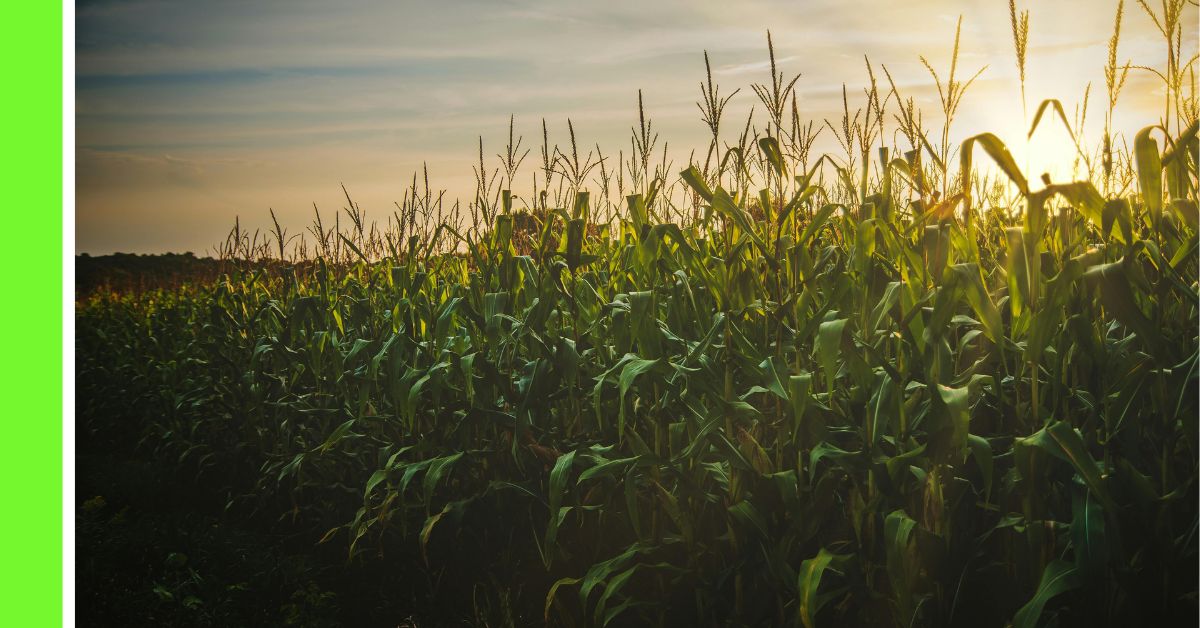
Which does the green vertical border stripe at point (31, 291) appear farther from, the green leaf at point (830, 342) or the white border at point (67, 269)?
the green leaf at point (830, 342)

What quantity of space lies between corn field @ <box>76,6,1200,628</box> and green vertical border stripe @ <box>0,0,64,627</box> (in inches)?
35.0

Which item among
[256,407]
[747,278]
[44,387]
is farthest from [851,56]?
[44,387]

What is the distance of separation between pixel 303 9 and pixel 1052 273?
275cm

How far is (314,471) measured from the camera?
2914 mm

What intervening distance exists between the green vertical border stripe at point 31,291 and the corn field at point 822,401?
888 millimetres

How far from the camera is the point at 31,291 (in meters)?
2.72

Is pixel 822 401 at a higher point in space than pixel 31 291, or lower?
lower

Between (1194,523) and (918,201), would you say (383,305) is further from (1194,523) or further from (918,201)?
(1194,523)

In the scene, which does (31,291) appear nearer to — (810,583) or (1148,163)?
(810,583)

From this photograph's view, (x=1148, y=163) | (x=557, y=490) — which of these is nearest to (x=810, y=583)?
(x=557, y=490)

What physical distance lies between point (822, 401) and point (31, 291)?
8.54ft

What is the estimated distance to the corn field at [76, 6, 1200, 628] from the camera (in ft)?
4.28

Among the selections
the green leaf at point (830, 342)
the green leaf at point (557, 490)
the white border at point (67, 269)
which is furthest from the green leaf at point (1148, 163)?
the white border at point (67, 269)

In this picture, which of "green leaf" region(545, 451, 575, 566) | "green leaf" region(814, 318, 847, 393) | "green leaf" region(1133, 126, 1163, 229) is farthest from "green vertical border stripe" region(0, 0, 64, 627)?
"green leaf" region(1133, 126, 1163, 229)
